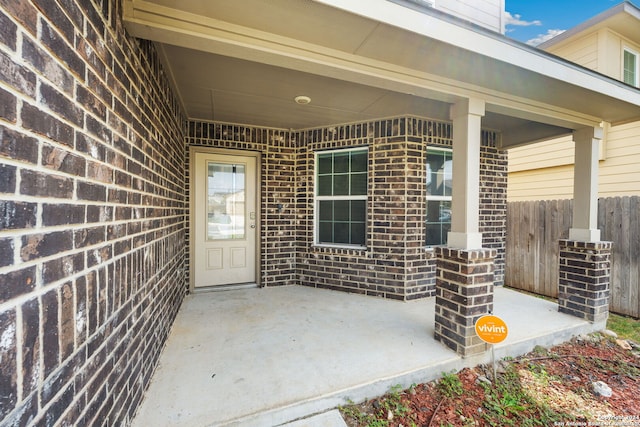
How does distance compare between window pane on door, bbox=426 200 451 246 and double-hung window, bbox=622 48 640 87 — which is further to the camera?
double-hung window, bbox=622 48 640 87

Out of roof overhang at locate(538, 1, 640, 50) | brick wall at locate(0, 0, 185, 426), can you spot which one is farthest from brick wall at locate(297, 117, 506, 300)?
roof overhang at locate(538, 1, 640, 50)

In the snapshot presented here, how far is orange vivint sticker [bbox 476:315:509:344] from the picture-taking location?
215cm

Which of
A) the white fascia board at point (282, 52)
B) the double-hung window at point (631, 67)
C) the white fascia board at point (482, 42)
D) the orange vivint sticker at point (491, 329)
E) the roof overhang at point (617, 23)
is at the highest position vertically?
the roof overhang at point (617, 23)

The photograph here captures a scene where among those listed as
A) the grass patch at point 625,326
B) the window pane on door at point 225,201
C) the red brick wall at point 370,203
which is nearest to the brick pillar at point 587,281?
the grass patch at point 625,326

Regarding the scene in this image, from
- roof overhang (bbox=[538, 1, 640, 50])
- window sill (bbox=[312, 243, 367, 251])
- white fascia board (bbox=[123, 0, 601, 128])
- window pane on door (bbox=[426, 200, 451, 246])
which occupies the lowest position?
window sill (bbox=[312, 243, 367, 251])

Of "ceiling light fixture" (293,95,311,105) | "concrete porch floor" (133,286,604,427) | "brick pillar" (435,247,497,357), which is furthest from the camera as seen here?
"ceiling light fixture" (293,95,311,105)

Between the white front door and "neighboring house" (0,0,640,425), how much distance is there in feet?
0.09

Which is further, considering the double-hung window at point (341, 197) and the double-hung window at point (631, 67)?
the double-hung window at point (631, 67)

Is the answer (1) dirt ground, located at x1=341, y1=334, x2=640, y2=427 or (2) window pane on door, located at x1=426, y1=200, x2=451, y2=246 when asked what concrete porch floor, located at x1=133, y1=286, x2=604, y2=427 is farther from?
(2) window pane on door, located at x1=426, y1=200, x2=451, y2=246

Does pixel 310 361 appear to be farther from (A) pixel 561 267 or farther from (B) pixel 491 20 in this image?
(B) pixel 491 20

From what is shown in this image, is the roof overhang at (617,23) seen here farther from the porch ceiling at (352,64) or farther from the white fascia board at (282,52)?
the white fascia board at (282,52)

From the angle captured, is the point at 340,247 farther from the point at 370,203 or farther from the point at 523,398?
the point at 523,398

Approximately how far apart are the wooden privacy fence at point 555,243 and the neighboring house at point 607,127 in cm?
161

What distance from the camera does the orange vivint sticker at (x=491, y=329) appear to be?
84.7 inches
